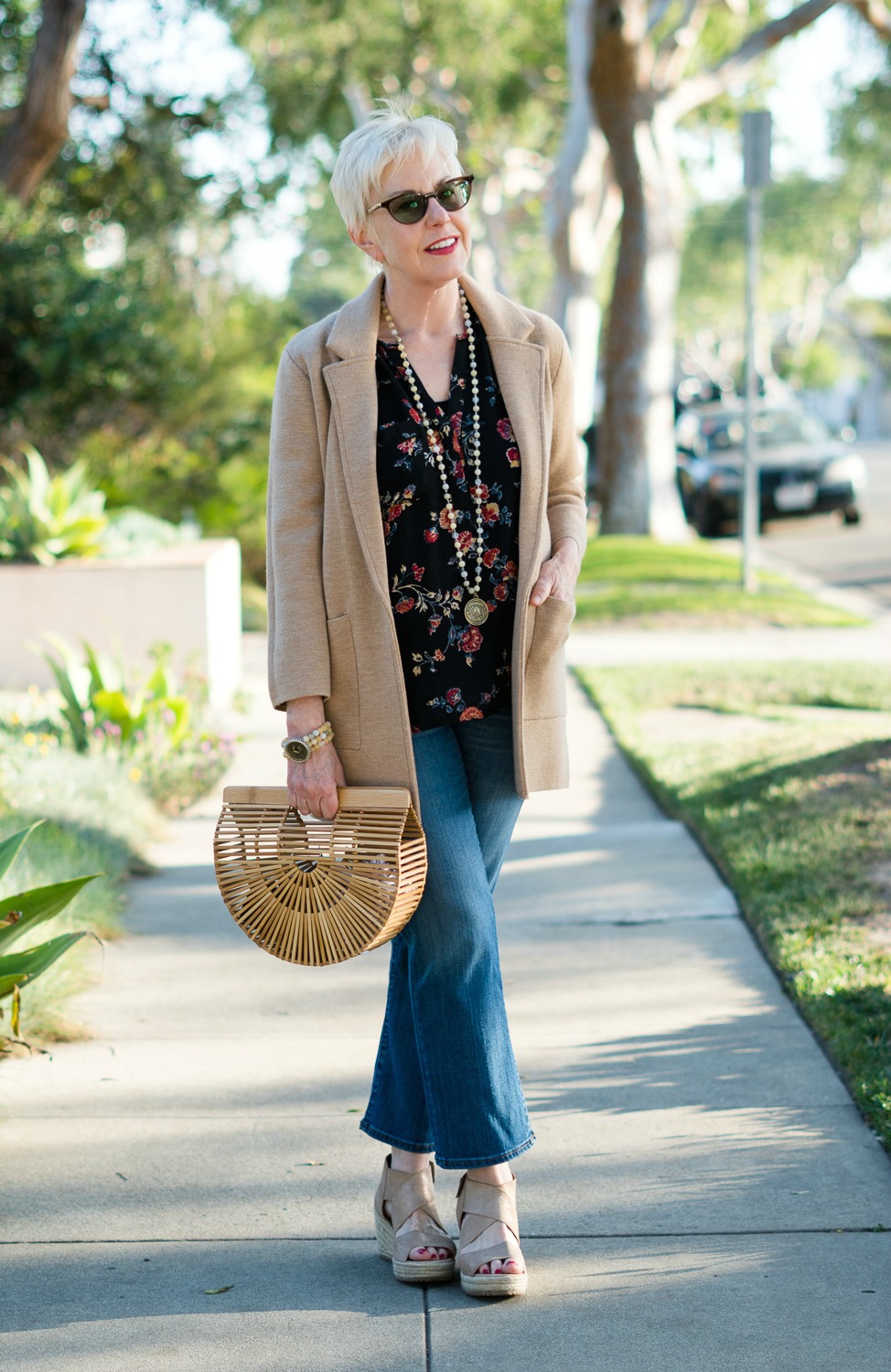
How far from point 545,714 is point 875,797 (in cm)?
328

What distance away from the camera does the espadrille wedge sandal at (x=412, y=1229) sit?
2926 millimetres

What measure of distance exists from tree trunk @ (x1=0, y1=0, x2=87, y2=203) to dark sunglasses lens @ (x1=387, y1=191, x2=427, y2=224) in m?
12.0

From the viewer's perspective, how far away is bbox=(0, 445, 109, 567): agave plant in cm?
923

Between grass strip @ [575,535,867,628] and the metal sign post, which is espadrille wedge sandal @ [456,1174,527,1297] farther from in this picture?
the metal sign post

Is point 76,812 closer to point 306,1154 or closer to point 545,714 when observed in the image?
point 306,1154

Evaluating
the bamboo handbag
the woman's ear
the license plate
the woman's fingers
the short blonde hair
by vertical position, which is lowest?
the license plate

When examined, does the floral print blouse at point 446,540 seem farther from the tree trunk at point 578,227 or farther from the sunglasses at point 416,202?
the tree trunk at point 578,227

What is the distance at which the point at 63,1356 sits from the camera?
8.75ft

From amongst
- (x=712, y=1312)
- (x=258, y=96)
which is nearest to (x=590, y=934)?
(x=712, y=1312)

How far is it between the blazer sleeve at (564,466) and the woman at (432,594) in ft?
0.23

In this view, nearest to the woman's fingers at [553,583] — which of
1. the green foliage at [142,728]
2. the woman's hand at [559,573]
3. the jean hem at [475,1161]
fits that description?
the woman's hand at [559,573]

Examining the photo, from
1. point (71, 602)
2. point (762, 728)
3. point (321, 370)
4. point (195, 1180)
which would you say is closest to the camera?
point (321, 370)

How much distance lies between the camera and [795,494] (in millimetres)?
20125

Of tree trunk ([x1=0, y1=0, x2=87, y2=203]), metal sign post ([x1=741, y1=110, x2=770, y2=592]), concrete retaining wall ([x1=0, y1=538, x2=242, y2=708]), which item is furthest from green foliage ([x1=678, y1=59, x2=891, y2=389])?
concrete retaining wall ([x1=0, y1=538, x2=242, y2=708])
